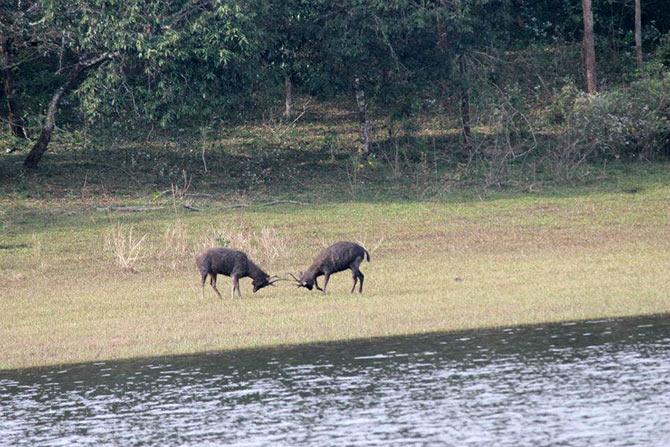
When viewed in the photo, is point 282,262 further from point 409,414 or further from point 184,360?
point 409,414

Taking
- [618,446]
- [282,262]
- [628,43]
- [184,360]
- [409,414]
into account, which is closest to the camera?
[618,446]

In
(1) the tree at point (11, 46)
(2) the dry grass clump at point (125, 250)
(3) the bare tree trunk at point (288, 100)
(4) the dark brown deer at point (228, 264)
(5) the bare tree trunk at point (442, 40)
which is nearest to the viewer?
(4) the dark brown deer at point (228, 264)

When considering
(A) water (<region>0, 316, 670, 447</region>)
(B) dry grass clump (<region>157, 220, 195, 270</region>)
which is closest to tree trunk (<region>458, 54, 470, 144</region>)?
(B) dry grass clump (<region>157, 220, 195, 270</region>)

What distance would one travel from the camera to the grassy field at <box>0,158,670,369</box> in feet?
50.1

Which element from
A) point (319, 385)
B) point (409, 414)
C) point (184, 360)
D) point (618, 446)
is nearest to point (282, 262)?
point (184, 360)

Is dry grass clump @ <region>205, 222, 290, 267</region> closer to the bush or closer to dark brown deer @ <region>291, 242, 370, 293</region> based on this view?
dark brown deer @ <region>291, 242, 370, 293</region>

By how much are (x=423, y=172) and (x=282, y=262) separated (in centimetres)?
945

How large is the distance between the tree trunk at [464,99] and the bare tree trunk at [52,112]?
8.89 meters

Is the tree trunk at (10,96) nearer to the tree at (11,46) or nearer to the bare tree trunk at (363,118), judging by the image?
the tree at (11,46)

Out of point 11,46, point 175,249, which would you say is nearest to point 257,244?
point 175,249

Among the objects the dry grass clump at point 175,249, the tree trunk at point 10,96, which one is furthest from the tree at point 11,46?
the dry grass clump at point 175,249

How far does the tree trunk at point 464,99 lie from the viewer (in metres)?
30.6

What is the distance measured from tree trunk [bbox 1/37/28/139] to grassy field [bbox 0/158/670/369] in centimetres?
326

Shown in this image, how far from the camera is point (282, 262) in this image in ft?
67.7
